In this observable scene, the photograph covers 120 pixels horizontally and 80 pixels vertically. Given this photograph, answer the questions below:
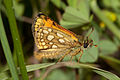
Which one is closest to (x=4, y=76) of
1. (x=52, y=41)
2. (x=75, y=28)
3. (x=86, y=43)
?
(x=52, y=41)

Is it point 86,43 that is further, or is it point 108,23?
point 108,23

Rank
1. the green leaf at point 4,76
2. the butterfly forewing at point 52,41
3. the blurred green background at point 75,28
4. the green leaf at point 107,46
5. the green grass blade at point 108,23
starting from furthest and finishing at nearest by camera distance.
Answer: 1. the green leaf at point 107,46
2. the green grass blade at point 108,23
3. the blurred green background at point 75,28
4. the butterfly forewing at point 52,41
5. the green leaf at point 4,76

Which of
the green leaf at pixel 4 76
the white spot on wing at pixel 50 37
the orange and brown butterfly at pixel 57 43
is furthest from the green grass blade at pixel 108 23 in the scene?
the green leaf at pixel 4 76

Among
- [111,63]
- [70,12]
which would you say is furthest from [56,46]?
[111,63]

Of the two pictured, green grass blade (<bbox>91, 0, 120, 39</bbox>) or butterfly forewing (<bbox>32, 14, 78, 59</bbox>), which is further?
green grass blade (<bbox>91, 0, 120, 39</bbox>)

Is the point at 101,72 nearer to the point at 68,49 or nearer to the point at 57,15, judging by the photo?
the point at 68,49

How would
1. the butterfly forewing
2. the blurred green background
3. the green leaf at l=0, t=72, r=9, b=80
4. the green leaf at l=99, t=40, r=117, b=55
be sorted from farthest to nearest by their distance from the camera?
the green leaf at l=99, t=40, r=117, b=55 < the blurred green background < the butterfly forewing < the green leaf at l=0, t=72, r=9, b=80

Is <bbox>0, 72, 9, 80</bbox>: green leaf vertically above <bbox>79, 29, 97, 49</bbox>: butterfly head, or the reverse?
<bbox>79, 29, 97, 49</bbox>: butterfly head

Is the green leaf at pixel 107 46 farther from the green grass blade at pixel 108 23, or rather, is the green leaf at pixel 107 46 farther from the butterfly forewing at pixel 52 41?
the butterfly forewing at pixel 52 41

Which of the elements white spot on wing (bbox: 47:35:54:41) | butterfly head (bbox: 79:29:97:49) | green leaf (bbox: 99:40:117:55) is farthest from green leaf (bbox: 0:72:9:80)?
green leaf (bbox: 99:40:117:55)

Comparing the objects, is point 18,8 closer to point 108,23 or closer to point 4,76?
point 108,23

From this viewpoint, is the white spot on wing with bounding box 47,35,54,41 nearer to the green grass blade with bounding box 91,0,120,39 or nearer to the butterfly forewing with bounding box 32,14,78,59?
the butterfly forewing with bounding box 32,14,78,59

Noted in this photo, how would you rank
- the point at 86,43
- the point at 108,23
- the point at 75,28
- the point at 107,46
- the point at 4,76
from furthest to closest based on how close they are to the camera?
1. the point at 107,46
2. the point at 108,23
3. the point at 75,28
4. the point at 86,43
5. the point at 4,76
